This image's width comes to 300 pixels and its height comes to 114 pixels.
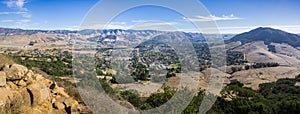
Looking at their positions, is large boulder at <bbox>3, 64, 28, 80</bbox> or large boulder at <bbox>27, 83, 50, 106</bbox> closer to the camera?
large boulder at <bbox>27, 83, 50, 106</bbox>

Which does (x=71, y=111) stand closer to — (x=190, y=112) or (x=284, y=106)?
(x=190, y=112)

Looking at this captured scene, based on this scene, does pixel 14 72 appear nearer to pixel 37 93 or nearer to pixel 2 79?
pixel 2 79

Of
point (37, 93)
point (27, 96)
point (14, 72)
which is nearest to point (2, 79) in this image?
point (27, 96)

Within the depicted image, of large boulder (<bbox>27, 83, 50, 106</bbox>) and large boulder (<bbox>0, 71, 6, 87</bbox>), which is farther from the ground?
large boulder (<bbox>0, 71, 6, 87</bbox>)

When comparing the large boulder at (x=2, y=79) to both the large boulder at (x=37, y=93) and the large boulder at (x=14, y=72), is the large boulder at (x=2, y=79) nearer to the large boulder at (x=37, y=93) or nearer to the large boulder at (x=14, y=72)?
the large boulder at (x=14, y=72)

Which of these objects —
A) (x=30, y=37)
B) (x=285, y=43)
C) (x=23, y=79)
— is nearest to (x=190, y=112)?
(x=23, y=79)

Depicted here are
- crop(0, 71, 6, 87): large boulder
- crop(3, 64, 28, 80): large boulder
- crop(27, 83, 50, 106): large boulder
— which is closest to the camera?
crop(0, 71, 6, 87): large boulder

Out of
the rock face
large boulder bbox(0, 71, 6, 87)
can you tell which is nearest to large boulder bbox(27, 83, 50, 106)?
the rock face

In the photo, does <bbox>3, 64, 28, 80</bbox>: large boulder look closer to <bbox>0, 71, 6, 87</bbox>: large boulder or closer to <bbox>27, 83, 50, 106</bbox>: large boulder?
<bbox>27, 83, 50, 106</bbox>: large boulder

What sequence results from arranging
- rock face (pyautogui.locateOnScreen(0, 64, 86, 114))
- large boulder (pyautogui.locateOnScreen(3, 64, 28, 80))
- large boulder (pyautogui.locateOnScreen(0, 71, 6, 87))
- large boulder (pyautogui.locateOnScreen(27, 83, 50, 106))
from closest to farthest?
rock face (pyautogui.locateOnScreen(0, 64, 86, 114)) < large boulder (pyautogui.locateOnScreen(0, 71, 6, 87)) < large boulder (pyautogui.locateOnScreen(27, 83, 50, 106)) < large boulder (pyautogui.locateOnScreen(3, 64, 28, 80))
